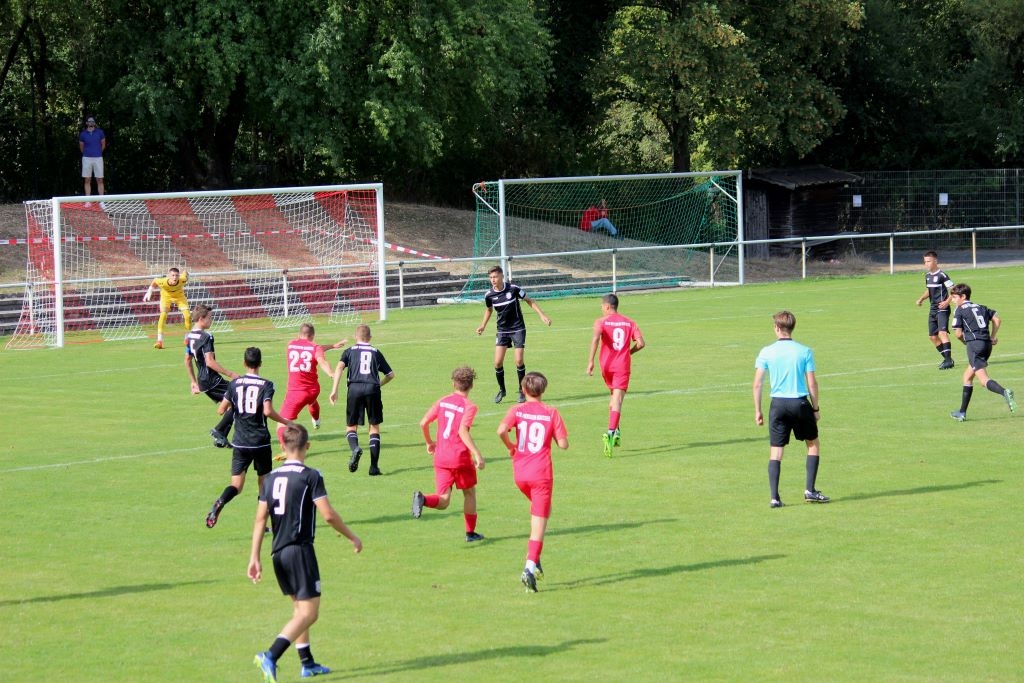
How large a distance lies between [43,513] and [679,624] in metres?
7.17

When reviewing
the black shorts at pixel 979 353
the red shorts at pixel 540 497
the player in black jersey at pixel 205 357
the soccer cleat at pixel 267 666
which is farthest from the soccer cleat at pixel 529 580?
the black shorts at pixel 979 353

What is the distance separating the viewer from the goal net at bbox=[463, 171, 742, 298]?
4222 cm

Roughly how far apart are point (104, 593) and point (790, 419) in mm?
6351

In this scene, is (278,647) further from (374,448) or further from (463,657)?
(374,448)

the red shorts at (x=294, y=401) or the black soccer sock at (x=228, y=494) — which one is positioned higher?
the red shorts at (x=294, y=401)

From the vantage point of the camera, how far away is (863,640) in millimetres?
9227

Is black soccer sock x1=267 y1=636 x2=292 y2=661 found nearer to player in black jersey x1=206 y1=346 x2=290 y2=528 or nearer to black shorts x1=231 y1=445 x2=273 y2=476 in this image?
player in black jersey x1=206 y1=346 x2=290 y2=528

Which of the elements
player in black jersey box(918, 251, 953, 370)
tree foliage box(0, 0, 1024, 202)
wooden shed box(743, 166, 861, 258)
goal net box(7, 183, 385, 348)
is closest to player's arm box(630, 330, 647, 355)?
player in black jersey box(918, 251, 953, 370)

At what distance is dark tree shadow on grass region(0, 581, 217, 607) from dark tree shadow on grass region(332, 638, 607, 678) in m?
2.72

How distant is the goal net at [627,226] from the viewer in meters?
42.2

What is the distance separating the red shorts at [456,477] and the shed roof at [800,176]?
3583cm

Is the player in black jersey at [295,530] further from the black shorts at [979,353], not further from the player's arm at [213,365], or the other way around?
the black shorts at [979,353]

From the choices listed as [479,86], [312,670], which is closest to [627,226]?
[479,86]

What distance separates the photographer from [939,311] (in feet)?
76.0
